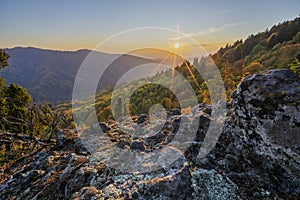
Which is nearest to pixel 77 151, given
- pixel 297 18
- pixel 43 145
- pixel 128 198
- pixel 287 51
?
pixel 43 145

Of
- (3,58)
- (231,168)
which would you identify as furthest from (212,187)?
(3,58)

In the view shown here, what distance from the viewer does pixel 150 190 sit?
10.3 ft

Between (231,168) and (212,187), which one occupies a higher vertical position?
(231,168)

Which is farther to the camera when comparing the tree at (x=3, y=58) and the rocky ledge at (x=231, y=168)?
the tree at (x=3, y=58)

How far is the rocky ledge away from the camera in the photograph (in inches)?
124

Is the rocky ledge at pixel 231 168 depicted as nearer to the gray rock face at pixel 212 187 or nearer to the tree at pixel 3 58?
the gray rock face at pixel 212 187

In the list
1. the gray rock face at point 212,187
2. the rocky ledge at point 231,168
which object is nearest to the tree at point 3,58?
the rocky ledge at point 231,168

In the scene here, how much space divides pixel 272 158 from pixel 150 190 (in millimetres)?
2274

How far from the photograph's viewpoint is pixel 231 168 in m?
3.70

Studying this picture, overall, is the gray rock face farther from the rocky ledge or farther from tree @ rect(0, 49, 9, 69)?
tree @ rect(0, 49, 9, 69)

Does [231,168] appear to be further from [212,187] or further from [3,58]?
[3,58]

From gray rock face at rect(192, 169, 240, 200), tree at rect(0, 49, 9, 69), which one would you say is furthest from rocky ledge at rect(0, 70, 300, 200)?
tree at rect(0, 49, 9, 69)

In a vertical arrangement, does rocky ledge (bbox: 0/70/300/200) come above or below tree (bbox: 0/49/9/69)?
below

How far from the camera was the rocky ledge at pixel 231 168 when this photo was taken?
124 inches
